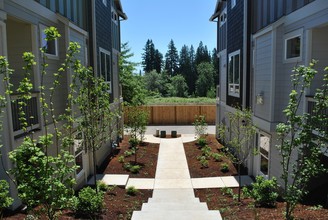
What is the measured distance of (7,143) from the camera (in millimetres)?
6375

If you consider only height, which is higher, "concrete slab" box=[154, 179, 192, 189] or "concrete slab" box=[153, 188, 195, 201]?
"concrete slab" box=[153, 188, 195, 201]

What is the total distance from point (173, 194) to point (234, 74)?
7.36m

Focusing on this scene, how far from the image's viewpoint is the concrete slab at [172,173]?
13109 millimetres

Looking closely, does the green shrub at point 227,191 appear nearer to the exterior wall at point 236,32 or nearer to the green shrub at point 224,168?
the green shrub at point 224,168

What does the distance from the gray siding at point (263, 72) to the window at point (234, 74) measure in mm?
2947

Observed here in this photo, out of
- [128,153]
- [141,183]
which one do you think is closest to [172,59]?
[128,153]

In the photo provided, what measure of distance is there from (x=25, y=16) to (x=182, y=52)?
7714 centimetres

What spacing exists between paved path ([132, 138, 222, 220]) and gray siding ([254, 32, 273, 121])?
12.9 ft

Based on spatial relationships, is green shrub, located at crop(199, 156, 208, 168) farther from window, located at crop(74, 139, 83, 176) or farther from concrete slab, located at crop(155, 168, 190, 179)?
window, located at crop(74, 139, 83, 176)

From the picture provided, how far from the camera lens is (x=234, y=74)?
50.1 ft

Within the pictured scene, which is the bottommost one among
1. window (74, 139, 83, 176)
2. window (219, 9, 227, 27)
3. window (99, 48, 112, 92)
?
window (74, 139, 83, 176)

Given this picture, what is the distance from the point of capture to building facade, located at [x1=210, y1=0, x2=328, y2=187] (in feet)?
26.4

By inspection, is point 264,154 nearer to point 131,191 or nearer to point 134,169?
point 131,191

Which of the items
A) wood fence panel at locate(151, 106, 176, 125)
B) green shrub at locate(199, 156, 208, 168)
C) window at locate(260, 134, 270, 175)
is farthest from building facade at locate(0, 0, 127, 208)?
wood fence panel at locate(151, 106, 176, 125)
